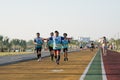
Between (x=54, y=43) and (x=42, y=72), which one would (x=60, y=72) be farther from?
(x=54, y=43)

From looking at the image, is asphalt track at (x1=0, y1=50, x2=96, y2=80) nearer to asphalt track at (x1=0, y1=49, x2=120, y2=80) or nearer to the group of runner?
asphalt track at (x1=0, y1=49, x2=120, y2=80)

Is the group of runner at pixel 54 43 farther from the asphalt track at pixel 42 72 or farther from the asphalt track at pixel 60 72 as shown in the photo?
the asphalt track at pixel 42 72

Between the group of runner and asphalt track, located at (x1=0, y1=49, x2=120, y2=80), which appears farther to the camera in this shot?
the group of runner

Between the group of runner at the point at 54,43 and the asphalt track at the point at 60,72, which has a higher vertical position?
the group of runner at the point at 54,43

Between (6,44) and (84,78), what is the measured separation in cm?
15611

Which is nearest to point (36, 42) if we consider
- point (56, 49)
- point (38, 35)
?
point (38, 35)

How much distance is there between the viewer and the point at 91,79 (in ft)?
48.6

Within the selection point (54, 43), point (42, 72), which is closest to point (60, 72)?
point (42, 72)

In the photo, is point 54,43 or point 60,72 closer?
point 60,72

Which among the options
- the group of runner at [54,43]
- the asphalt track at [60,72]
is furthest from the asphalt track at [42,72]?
the group of runner at [54,43]

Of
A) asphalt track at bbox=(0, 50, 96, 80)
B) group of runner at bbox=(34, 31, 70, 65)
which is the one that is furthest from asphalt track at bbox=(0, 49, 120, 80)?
group of runner at bbox=(34, 31, 70, 65)

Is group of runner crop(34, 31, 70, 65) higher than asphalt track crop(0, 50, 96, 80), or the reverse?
group of runner crop(34, 31, 70, 65)

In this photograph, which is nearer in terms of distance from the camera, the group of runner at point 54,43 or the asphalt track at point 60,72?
the asphalt track at point 60,72

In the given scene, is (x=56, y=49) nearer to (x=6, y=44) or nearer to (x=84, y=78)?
(x=84, y=78)
